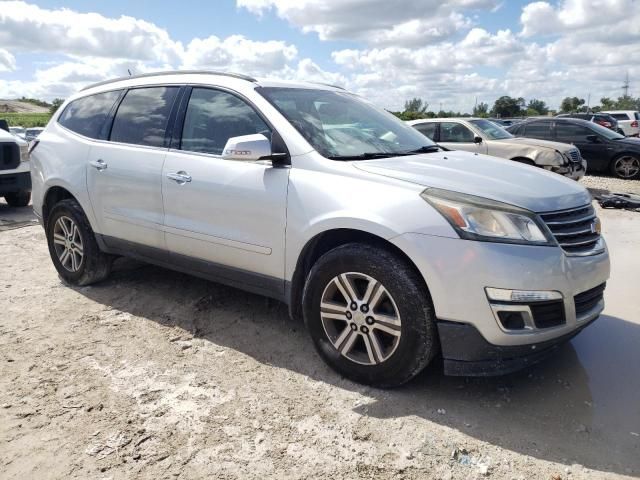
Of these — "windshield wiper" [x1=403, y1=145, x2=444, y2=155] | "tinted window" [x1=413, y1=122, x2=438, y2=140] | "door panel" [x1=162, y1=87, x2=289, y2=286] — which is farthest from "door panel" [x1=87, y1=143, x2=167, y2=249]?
"tinted window" [x1=413, y1=122, x2=438, y2=140]

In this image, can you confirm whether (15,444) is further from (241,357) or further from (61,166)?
→ (61,166)

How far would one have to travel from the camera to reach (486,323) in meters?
2.74

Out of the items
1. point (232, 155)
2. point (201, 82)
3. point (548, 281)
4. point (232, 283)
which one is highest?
point (201, 82)

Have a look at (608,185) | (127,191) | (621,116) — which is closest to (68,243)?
(127,191)

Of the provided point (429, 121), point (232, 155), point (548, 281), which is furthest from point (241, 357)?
point (429, 121)

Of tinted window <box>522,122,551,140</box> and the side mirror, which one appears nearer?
the side mirror

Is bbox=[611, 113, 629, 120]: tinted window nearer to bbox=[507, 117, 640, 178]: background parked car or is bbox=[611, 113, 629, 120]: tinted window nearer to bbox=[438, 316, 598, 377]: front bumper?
bbox=[507, 117, 640, 178]: background parked car

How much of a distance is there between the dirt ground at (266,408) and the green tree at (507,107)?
203 ft

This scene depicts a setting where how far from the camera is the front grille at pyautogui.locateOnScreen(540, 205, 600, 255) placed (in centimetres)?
289

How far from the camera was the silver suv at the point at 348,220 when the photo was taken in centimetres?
277

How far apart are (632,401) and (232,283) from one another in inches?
99.9

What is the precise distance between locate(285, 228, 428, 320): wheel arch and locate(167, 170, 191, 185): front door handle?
1.07 metres

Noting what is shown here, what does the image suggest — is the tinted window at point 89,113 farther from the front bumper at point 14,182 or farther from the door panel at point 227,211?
the front bumper at point 14,182

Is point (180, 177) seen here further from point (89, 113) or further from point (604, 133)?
point (604, 133)
